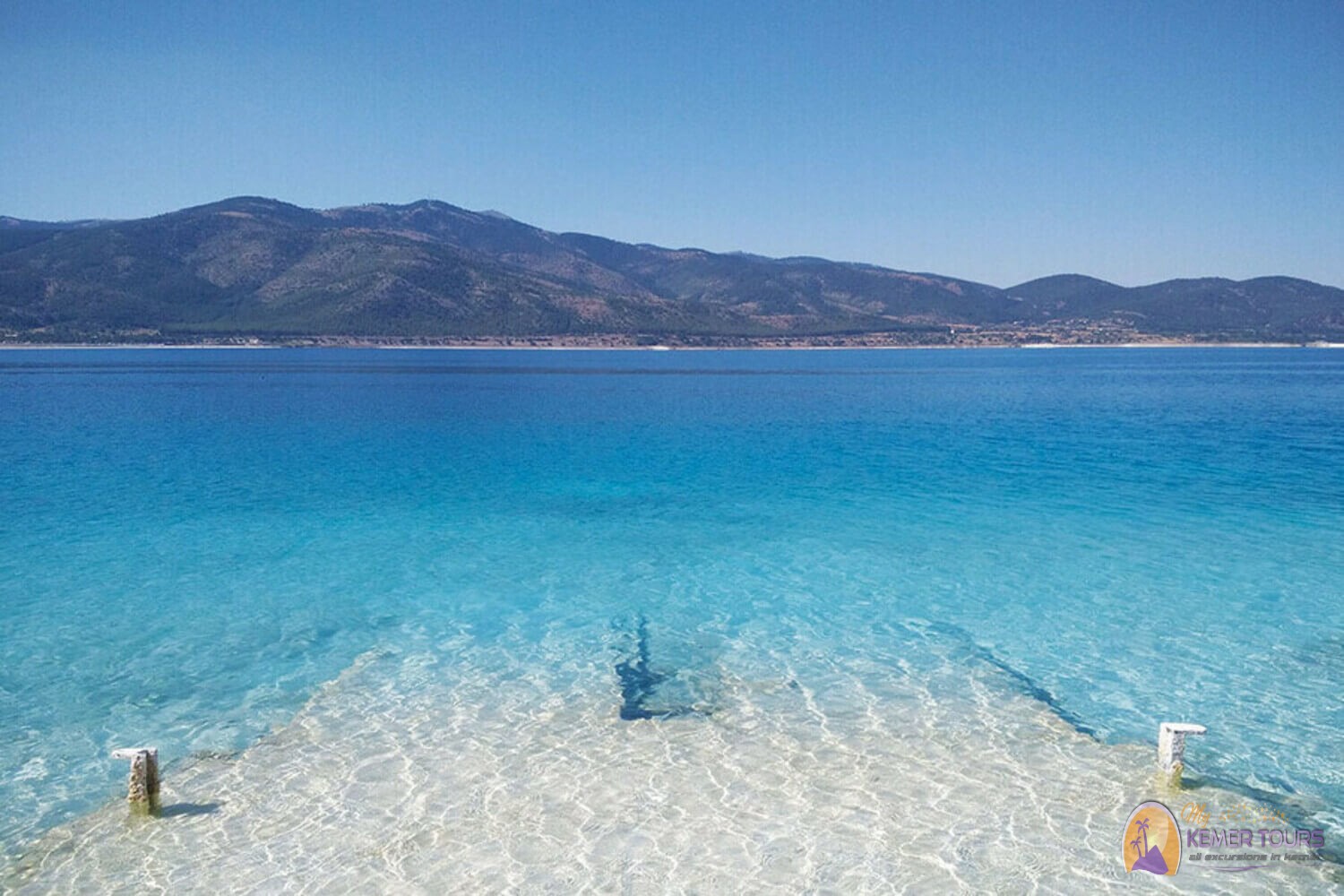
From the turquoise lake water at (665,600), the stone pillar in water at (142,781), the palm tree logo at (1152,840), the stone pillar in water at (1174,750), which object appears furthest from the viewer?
the turquoise lake water at (665,600)

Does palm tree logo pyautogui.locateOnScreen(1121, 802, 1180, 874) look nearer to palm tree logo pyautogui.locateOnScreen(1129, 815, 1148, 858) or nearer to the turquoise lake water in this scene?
palm tree logo pyautogui.locateOnScreen(1129, 815, 1148, 858)

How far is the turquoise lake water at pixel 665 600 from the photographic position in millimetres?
13172

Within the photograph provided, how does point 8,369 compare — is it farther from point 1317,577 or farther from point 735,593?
point 1317,577

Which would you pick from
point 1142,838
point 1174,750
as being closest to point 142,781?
point 1142,838

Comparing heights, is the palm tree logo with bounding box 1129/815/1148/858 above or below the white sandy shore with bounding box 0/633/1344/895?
above

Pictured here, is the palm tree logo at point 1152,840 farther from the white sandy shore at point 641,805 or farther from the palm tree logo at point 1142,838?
the white sandy shore at point 641,805

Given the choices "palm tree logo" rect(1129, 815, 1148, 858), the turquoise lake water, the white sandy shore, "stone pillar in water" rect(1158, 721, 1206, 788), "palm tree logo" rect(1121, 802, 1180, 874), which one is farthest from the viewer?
the turquoise lake water

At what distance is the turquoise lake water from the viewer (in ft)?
43.2

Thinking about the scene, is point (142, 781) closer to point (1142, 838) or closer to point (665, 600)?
point (665, 600)

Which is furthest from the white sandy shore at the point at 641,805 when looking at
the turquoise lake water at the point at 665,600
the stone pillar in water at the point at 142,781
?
the stone pillar in water at the point at 142,781

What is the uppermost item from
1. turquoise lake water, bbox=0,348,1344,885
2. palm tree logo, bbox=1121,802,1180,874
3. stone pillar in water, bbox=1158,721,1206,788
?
stone pillar in water, bbox=1158,721,1206,788

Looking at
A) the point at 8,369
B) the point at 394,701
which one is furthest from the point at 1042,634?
the point at 8,369

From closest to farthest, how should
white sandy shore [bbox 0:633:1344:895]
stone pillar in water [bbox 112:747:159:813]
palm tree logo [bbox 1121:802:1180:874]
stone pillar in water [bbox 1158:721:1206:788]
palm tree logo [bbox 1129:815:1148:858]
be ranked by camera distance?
white sandy shore [bbox 0:633:1344:895]
palm tree logo [bbox 1121:802:1180:874]
palm tree logo [bbox 1129:815:1148:858]
stone pillar in water [bbox 112:747:159:813]
stone pillar in water [bbox 1158:721:1206:788]

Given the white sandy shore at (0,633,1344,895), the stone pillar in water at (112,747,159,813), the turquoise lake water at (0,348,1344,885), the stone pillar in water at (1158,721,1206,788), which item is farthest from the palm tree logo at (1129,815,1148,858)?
the stone pillar in water at (112,747,159,813)
